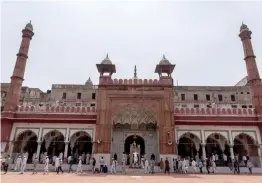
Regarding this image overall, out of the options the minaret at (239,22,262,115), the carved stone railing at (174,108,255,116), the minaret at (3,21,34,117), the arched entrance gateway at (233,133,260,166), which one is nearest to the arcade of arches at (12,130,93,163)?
the minaret at (3,21,34,117)

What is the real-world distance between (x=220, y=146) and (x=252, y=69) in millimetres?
8189

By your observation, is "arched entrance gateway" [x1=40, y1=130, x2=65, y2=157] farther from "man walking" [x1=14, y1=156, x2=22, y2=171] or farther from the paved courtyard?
the paved courtyard

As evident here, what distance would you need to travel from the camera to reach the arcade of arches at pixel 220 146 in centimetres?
2022

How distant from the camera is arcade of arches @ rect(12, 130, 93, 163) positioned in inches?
810

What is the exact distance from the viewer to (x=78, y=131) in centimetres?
2080

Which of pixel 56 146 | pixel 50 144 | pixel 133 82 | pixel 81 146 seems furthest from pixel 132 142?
pixel 50 144

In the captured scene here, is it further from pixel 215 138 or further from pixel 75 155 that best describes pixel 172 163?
pixel 75 155

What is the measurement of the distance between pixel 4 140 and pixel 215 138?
18555 millimetres

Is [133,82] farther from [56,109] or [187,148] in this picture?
[187,148]

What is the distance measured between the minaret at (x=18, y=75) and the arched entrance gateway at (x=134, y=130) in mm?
9480

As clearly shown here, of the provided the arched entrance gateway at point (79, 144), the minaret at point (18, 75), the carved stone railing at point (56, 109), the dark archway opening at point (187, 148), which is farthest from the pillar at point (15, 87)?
the dark archway opening at point (187, 148)

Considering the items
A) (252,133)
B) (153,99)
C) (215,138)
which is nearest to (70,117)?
(153,99)

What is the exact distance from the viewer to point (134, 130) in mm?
22078

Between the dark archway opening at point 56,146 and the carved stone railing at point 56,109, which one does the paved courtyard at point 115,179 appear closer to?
the carved stone railing at point 56,109
